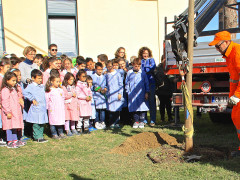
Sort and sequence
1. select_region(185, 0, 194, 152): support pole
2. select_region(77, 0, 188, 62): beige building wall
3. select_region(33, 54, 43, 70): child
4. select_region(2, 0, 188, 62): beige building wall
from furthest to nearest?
select_region(77, 0, 188, 62): beige building wall → select_region(2, 0, 188, 62): beige building wall → select_region(33, 54, 43, 70): child → select_region(185, 0, 194, 152): support pole

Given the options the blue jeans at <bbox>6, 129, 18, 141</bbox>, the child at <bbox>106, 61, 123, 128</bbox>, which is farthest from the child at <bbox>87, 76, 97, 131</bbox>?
the blue jeans at <bbox>6, 129, 18, 141</bbox>

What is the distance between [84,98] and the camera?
712 cm

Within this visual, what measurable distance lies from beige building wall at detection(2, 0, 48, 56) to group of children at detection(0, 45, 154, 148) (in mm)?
3848

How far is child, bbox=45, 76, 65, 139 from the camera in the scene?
635cm

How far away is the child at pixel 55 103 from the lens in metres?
6.35

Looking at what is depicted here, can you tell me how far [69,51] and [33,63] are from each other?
472 centimetres

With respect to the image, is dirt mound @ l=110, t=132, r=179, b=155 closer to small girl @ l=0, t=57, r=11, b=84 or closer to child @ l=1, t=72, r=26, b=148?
child @ l=1, t=72, r=26, b=148

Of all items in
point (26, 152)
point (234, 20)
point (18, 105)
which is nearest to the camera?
point (26, 152)

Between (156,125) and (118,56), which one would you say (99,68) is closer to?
(118,56)

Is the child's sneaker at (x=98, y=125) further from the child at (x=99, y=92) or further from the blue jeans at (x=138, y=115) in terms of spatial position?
the blue jeans at (x=138, y=115)

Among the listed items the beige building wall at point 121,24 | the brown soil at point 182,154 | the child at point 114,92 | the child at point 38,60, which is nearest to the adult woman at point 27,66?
the child at point 38,60

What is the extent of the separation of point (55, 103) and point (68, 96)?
1.39ft

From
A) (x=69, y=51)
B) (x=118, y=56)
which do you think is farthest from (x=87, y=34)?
(x=118, y=56)

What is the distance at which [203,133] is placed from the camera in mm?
6555
